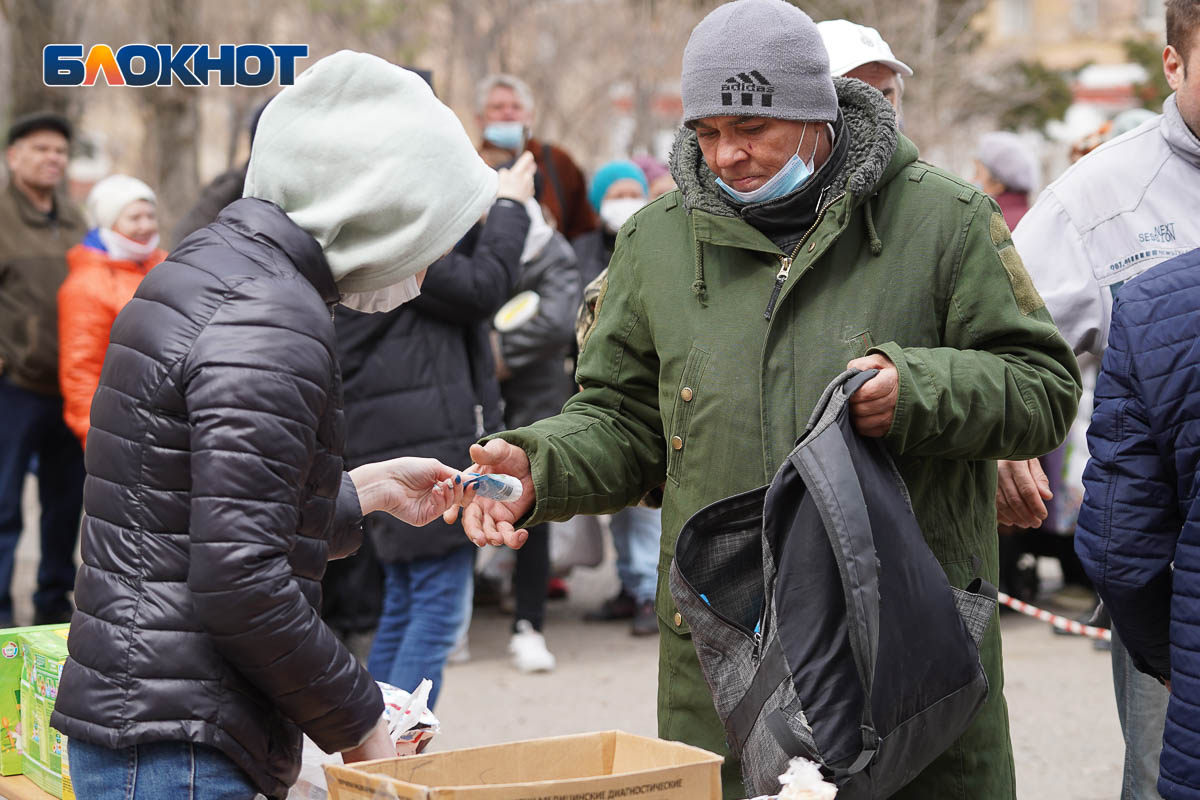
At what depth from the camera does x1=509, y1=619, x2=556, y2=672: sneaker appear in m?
6.89

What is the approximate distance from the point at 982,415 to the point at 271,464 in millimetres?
1262

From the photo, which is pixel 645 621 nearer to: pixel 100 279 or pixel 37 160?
pixel 100 279

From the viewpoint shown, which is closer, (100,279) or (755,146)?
(755,146)

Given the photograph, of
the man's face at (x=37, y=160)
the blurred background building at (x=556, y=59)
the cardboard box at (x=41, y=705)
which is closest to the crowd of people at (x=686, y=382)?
the cardboard box at (x=41, y=705)

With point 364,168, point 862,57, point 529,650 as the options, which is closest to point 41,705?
point 364,168

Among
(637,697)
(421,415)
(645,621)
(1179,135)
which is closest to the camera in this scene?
(1179,135)

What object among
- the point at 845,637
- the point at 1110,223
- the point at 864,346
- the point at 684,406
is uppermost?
the point at 1110,223

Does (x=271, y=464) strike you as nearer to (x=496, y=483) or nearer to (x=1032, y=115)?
(x=496, y=483)

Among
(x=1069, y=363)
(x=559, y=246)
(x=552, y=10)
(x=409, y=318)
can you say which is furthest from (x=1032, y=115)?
(x=1069, y=363)

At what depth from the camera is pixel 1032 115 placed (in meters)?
24.8

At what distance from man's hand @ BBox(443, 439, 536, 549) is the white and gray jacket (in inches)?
53.3

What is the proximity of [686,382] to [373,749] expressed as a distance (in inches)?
37.5

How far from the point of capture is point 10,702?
10.9ft

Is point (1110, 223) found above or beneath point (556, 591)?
above
